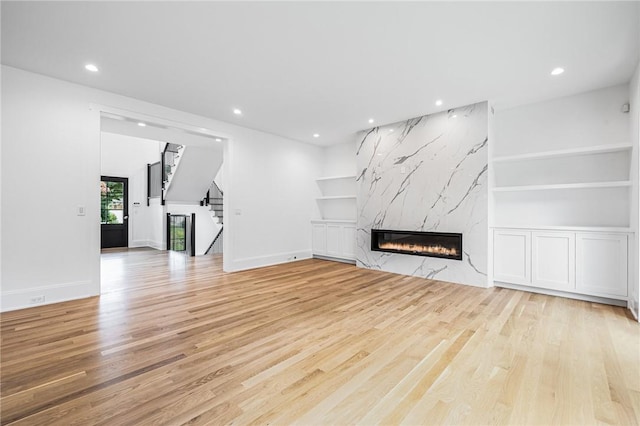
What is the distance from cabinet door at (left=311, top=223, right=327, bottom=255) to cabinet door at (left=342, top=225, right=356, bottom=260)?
543mm

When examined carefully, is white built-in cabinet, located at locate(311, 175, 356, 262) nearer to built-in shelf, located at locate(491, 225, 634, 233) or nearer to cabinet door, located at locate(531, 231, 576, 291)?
built-in shelf, located at locate(491, 225, 634, 233)

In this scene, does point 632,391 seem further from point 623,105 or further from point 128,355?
point 623,105

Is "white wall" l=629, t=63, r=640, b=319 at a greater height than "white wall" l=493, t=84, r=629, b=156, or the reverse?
"white wall" l=493, t=84, r=629, b=156

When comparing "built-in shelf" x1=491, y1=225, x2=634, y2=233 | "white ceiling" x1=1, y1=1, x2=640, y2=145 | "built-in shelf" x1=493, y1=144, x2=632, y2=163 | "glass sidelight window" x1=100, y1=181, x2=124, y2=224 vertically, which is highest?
"white ceiling" x1=1, y1=1, x2=640, y2=145

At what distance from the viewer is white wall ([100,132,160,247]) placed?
9.12 meters

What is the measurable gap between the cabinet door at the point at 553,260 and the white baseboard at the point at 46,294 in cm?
598

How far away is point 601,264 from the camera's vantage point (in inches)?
139

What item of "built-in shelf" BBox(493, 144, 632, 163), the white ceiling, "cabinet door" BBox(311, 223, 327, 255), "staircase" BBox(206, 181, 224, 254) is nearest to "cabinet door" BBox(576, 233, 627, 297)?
"built-in shelf" BBox(493, 144, 632, 163)

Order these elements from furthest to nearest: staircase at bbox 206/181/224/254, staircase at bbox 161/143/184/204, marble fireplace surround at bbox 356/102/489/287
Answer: staircase at bbox 206/181/224/254, staircase at bbox 161/143/184/204, marble fireplace surround at bbox 356/102/489/287

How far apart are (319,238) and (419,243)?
2568 millimetres

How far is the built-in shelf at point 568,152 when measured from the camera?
3.48 metres

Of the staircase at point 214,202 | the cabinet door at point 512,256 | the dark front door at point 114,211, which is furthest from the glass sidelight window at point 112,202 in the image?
the cabinet door at point 512,256

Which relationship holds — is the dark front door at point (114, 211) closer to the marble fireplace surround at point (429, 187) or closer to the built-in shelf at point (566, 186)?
the marble fireplace surround at point (429, 187)

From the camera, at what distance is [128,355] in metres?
2.24
